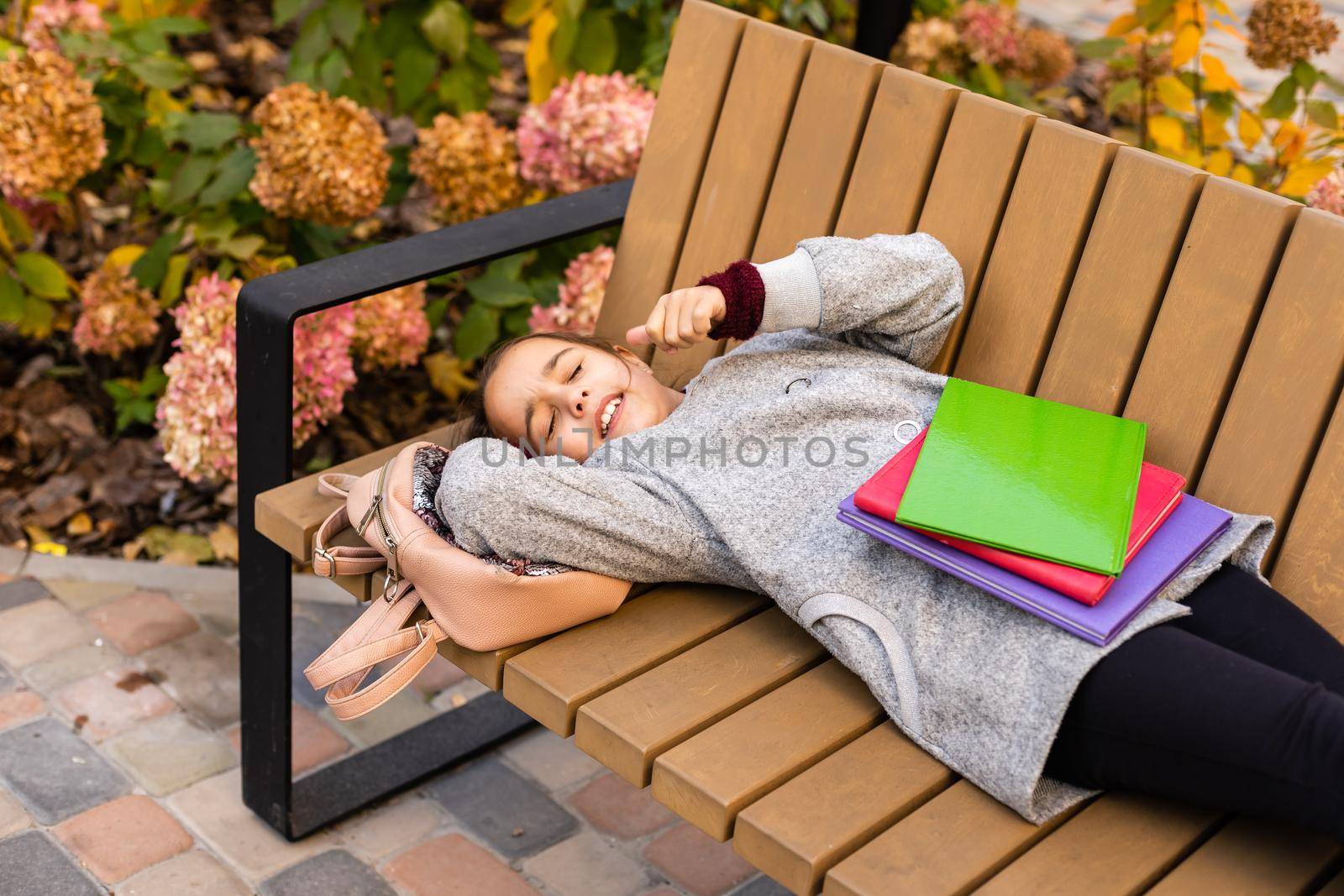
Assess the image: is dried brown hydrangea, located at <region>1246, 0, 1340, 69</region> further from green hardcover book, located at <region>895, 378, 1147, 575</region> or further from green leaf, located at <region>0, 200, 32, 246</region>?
green leaf, located at <region>0, 200, 32, 246</region>

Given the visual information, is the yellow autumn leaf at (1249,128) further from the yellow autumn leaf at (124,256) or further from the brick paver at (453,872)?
the yellow autumn leaf at (124,256)

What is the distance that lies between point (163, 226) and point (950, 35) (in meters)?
1.97

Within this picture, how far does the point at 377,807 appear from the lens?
2518mm

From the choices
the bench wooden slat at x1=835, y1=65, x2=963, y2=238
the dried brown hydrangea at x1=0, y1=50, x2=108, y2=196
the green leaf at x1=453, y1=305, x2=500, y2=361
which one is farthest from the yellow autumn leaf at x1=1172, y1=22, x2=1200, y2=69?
the dried brown hydrangea at x1=0, y1=50, x2=108, y2=196

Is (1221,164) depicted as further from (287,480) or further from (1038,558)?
(287,480)

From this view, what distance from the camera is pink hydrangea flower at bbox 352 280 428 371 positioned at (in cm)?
302

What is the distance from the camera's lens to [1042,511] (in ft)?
5.81

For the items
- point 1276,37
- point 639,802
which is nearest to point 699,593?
point 639,802

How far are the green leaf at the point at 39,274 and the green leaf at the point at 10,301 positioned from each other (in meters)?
0.03

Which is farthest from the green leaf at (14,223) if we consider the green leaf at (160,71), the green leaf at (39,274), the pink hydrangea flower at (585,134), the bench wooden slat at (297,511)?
the bench wooden slat at (297,511)

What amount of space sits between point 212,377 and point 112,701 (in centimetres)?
63

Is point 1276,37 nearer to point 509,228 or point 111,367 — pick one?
point 509,228

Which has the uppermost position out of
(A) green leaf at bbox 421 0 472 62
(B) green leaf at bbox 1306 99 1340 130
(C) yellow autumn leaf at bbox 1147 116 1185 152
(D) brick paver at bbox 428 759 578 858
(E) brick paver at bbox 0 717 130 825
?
(B) green leaf at bbox 1306 99 1340 130

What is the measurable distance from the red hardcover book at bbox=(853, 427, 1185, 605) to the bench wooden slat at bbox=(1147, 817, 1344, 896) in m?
0.30
